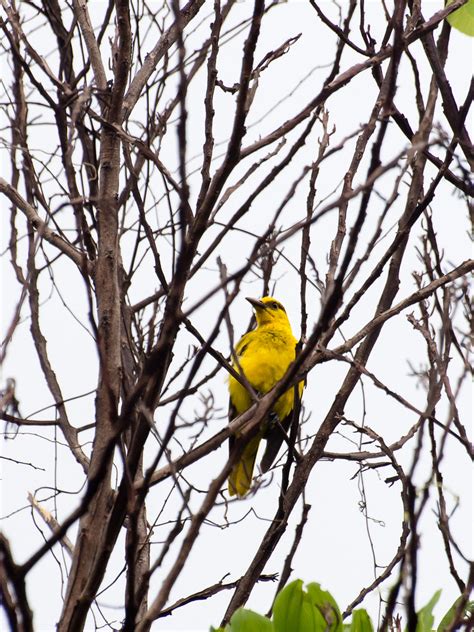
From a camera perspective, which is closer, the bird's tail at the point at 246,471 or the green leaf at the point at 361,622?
the green leaf at the point at 361,622

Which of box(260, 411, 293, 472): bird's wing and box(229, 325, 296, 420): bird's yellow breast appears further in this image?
box(229, 325, 296, 420): bird's yellow breast

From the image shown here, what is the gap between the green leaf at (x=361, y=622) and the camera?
2.31 meters

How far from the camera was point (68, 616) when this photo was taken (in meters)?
2.12

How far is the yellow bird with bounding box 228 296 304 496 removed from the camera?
558 cm

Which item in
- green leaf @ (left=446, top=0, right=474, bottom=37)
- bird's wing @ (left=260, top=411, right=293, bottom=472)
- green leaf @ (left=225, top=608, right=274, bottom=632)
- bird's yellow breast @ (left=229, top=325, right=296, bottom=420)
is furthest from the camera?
bird's yellow breast @ (left=229, top=325, right=296, bottom=420)

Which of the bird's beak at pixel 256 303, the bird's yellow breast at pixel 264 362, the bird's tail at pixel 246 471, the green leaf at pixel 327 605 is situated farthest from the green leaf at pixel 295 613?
the bird's beak at pixel 256 303

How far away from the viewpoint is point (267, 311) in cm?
626

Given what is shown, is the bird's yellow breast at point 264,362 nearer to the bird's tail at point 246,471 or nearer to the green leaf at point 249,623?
the bird's tail at point 246,471

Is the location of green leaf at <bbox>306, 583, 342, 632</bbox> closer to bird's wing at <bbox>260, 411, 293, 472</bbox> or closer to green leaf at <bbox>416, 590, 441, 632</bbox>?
green leaf at <bbox>416, 590, 441, 632</bbox>

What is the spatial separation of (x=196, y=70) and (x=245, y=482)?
2.62 m

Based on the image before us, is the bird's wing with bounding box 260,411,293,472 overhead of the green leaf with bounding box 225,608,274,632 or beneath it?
overhead

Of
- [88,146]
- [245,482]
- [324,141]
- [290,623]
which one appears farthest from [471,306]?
[245,482]

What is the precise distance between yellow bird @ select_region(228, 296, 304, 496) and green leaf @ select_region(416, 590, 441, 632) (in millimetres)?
3107

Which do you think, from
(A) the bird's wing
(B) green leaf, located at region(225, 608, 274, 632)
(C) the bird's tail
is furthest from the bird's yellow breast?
(B) green leaf, located at region(225, 608, 274, 632)
